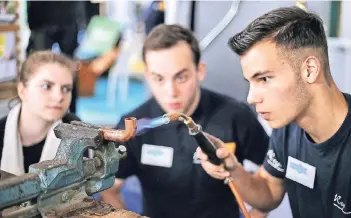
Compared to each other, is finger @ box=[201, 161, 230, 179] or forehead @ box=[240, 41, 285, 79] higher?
forehead @ box=[240, 41, 285, 79]

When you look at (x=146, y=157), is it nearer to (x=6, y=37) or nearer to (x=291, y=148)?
(x=291, y=148)

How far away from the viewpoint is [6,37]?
274 centimetres

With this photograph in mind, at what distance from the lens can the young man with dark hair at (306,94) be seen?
115 centimetres

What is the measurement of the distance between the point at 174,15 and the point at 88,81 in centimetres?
355

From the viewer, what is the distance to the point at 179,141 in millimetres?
1684

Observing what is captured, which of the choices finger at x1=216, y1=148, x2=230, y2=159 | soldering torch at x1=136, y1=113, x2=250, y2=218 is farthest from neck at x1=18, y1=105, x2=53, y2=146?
finger at x1=216, y1=148, x2=230, y2=159

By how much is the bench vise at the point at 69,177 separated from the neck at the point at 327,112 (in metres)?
0.48

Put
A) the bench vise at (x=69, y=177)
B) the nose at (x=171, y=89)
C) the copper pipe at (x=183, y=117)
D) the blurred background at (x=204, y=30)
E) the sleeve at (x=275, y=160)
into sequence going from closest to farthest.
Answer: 1. the bench vise at (x=69, y=177)
2. the copper pipe at (x=183, y=117)
3. the sleeve at (x=275, y=160)
4. the nose at (x=171, y=89)
5. the blurred background at (x=204, y=30)

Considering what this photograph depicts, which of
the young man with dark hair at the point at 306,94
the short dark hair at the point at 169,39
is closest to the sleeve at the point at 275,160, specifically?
the young man with dark hair at the point at 306,94

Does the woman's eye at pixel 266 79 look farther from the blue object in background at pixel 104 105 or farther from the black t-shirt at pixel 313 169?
the blue object in background at pixel 104 105

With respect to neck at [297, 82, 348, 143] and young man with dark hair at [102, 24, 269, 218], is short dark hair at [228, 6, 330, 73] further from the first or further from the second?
young man with dark hair at [102, 24, 269, 218]

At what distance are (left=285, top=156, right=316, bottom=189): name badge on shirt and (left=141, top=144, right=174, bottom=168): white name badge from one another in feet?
1.43

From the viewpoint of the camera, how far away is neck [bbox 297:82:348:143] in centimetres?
118

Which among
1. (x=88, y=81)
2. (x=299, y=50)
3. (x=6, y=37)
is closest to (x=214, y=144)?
(x=299, y=50)
